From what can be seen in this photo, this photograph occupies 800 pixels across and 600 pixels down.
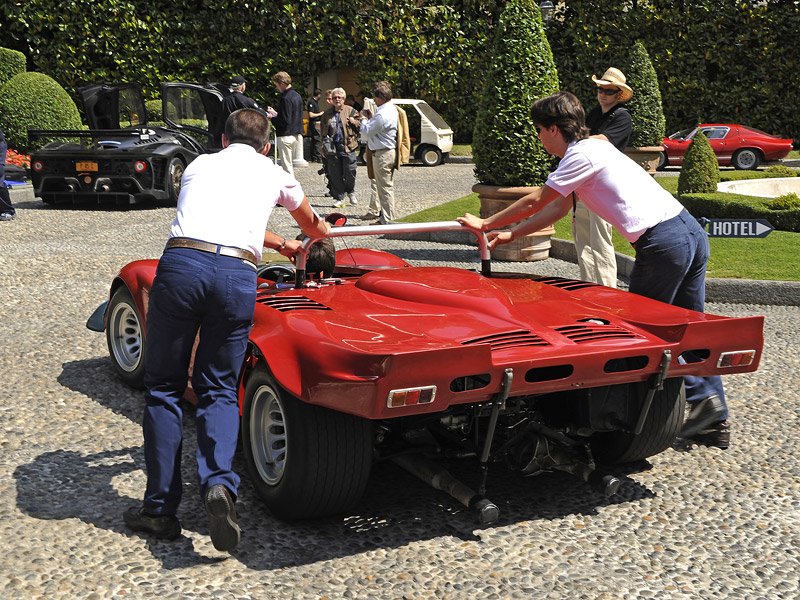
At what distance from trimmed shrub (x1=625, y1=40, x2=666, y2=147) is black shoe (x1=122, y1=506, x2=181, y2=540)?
62.3ft

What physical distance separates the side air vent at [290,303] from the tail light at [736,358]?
169 cm

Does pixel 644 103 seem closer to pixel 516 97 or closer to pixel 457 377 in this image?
pixel 516 97

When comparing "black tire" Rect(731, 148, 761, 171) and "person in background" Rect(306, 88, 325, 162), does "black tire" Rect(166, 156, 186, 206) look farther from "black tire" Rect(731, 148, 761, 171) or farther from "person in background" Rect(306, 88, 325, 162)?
"black tire" Rect(731, 148, 761, 171)

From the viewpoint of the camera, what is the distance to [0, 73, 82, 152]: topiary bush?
2030 cm

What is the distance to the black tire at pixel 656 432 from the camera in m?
4.76

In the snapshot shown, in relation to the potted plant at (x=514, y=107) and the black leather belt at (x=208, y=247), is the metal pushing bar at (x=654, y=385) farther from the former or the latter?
the potted plant at (x=514, y=107)

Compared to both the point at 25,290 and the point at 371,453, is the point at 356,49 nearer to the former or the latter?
the point at 25,290

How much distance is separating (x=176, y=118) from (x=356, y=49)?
11304 millimetres

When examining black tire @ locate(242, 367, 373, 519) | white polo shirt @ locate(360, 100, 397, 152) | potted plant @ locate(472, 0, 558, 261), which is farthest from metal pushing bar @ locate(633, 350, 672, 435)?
white polo shirt @ locate(360, 100, 397, 152)

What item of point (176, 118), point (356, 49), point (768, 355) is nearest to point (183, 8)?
point (356, 49)

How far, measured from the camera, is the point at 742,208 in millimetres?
13461

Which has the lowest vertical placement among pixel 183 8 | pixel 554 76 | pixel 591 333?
pixel 591 333

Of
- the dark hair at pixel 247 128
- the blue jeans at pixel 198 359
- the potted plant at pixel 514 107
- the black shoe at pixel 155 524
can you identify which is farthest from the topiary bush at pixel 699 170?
the black shoe at pixel 155 524

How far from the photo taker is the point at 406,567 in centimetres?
390
